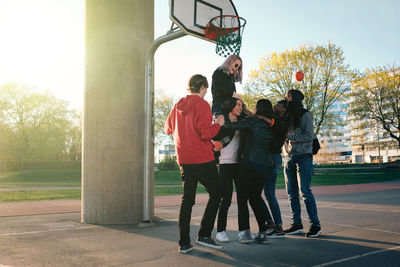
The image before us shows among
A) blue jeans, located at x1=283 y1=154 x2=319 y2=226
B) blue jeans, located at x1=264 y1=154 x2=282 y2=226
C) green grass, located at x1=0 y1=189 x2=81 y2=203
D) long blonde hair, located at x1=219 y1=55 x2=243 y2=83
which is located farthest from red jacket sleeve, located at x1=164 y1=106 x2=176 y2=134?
green grass, located at x1=0 y1=189 x2=81 y2=203

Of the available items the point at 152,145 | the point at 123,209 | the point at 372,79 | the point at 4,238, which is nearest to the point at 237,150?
the point at 152,145

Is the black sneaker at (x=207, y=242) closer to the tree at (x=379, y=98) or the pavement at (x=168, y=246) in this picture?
the pavement at (x=168, y=246)

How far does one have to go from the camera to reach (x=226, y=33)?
6680 millimetres

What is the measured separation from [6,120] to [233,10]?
3758 cm

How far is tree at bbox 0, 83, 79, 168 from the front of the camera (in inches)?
1462

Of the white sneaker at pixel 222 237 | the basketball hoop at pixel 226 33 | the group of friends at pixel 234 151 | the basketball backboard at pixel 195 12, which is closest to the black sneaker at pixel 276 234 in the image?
the group of friends at pixel 234 151

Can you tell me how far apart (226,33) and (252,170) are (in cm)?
315

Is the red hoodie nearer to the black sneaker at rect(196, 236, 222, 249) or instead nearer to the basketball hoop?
the black sneaker at rect(196, 236, 222, 249)

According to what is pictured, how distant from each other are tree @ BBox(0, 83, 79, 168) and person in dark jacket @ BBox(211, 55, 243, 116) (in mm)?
35608

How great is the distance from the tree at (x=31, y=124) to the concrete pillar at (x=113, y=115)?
33161mm

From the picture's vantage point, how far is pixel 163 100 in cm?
5319

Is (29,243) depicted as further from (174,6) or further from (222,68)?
(174,6)

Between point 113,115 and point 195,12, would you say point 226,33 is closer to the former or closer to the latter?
point 195,12

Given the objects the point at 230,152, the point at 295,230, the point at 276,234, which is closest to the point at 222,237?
the point at 276,234
